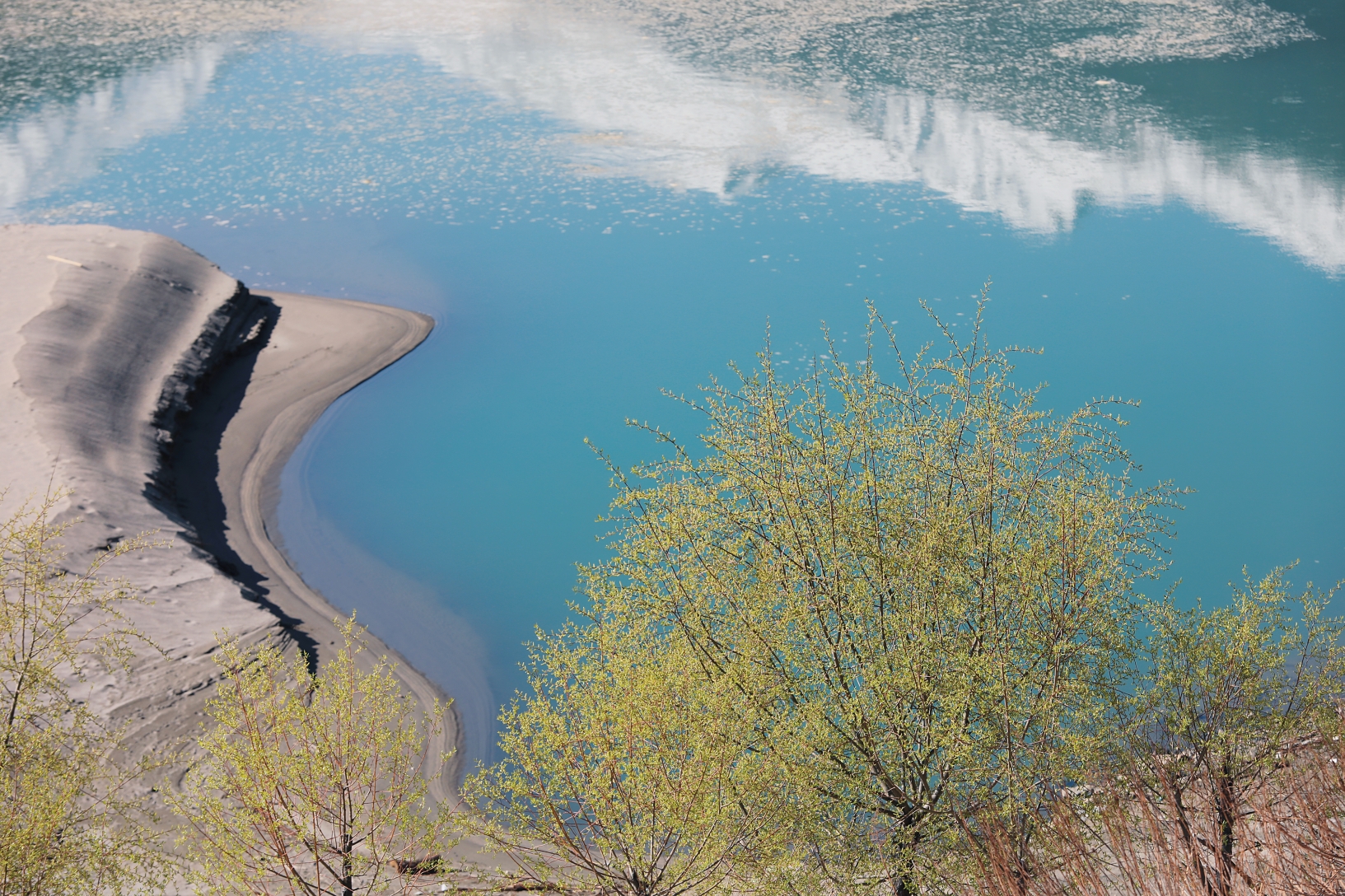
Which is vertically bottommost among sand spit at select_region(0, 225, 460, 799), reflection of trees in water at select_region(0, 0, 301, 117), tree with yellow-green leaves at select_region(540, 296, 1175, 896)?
sand spit at select_region(0, 225, 460, 799)

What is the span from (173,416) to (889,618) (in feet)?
48.5

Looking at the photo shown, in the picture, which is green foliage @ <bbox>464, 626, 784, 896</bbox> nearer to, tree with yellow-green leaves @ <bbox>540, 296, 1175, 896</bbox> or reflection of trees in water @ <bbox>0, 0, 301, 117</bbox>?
tree with yellow-green leaves @ <bbox>540, 296, 1175, 896</bbox>

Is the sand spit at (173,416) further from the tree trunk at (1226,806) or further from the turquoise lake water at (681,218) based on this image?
the tree trunk at (1226,806)

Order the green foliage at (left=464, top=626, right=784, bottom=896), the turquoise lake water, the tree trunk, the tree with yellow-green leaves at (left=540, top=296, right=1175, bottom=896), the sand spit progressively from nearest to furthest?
1. the green foliage at (left=464, top=626, right=784, bottom=896)
2. the tree with yellow-green leaves at (left=540, top=296, right=1175, bottom=896)
3. the tree trunk
4. the sand spit
5. the turquoise lake water

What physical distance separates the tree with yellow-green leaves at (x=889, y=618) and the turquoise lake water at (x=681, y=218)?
6.08 m

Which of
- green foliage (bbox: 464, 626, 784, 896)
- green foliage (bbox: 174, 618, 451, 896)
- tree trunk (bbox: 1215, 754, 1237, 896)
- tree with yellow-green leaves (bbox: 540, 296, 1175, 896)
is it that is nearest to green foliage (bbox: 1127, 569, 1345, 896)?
tree trunk (bbox: 1215, 754, 1237, 896)

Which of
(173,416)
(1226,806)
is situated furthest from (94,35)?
(1226,806)

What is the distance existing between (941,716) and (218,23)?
1569 inches

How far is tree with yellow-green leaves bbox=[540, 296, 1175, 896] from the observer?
7.94 m

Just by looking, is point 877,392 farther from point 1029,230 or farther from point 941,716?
point 1029,230

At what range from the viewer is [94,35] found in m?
38.7

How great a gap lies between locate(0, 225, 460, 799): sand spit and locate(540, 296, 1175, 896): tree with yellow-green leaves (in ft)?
18.8

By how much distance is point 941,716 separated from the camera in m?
8.33

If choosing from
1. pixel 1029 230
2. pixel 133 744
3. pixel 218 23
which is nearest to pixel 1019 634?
pixel 133 744
